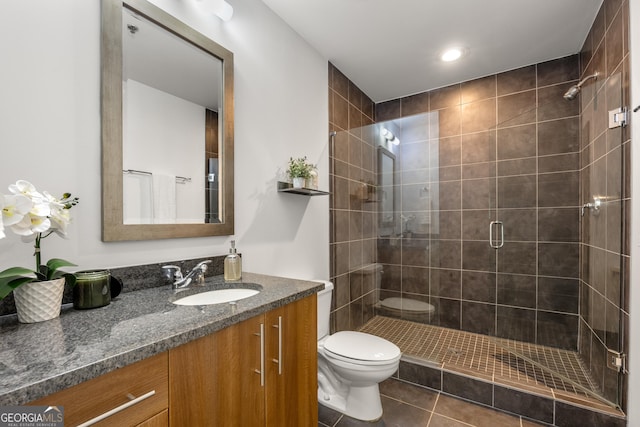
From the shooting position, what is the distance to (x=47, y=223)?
31.6 inches

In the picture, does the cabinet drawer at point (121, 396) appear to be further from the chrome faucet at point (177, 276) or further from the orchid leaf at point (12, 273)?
the chrome faucet at point (177, 276)

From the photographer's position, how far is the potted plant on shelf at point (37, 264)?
30.0 inches

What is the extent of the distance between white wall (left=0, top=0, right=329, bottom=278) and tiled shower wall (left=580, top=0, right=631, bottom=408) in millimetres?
1765

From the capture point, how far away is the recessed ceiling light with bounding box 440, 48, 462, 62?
2371 mm

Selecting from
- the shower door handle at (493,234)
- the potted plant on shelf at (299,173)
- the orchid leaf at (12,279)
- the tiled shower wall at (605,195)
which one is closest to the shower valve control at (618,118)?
the tiled shower wall at (605,195)

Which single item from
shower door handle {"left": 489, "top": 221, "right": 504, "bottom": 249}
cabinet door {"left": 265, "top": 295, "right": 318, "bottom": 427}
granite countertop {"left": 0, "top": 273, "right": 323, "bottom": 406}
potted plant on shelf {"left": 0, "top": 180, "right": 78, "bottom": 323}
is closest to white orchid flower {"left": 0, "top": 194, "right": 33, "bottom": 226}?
potted plant on shelf {"left": 0, "top": 180, "right": 78, "bottom": 323}

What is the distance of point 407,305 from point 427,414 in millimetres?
1095

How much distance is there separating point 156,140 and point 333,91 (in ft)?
5.54

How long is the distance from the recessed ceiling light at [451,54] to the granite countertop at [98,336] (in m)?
A: 2.31

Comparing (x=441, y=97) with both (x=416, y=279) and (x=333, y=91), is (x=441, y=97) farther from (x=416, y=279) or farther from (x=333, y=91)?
(x=416, y=279)

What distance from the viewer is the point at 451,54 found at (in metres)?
2.43

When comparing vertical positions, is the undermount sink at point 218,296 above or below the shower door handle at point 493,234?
below

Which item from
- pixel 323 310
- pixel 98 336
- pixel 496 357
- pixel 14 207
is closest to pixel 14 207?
pixel 14 207

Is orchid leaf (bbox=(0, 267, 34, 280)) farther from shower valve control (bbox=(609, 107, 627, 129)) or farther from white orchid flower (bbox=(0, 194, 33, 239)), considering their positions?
shower valve control (bbox=(609, 107, 627, 129))
